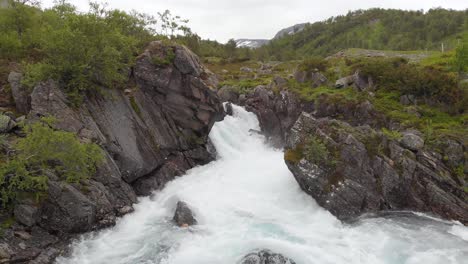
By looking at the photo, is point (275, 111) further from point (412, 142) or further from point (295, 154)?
point (412, 142)

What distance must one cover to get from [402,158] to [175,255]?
741 inches

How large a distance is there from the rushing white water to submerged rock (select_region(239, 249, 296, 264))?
25.8 inches

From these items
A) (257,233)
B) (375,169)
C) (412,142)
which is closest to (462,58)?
(412,142)

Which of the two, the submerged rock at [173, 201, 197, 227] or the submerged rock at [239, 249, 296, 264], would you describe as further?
the submerged rock at [173, 201, 197, 227]

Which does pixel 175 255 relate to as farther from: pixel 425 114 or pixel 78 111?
pixel 425 114

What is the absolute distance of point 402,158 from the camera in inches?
1094

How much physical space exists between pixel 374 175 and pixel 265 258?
12.9 m

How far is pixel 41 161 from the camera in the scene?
20844mm

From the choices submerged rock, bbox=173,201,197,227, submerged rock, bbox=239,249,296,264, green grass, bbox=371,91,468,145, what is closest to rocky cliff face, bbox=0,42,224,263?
submerged rock, bbox=173,201,197,227

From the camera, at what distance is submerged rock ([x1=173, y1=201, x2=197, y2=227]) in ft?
80.3

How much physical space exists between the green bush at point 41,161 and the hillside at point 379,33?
102m

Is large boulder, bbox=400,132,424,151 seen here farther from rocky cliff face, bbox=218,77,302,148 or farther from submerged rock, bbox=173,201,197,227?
submerged rock, bbox=173,201,197,227

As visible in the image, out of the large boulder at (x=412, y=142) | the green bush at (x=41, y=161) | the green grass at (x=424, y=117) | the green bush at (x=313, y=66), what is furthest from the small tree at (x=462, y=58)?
the green bush at (x=41, y=161)

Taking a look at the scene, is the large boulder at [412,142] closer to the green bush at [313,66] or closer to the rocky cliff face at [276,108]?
the rocky cliff face at [276,108]
